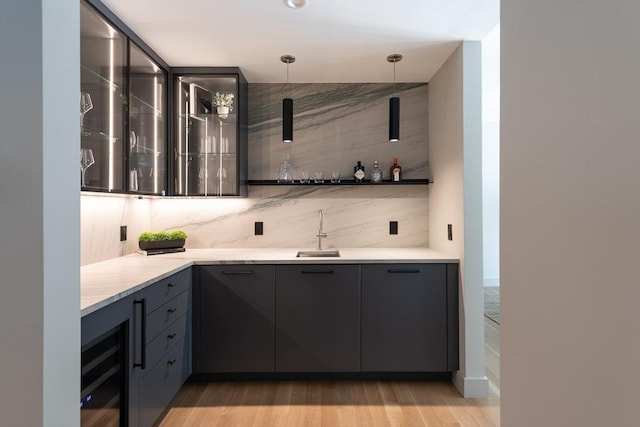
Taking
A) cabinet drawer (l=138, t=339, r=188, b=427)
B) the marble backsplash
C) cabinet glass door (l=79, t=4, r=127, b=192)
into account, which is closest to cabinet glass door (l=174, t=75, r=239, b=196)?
the marble backsplash

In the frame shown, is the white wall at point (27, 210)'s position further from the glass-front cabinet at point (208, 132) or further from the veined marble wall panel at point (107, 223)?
the glass-front cabinet at point (208, 132)

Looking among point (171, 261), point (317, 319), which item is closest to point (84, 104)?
point (171, 261)

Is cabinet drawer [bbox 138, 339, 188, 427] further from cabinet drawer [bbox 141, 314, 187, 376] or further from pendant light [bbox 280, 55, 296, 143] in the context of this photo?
pendant light [bbox 280, 55, 296, 143]

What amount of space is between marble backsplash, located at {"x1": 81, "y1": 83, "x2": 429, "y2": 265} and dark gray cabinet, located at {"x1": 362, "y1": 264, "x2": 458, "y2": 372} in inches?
28.5

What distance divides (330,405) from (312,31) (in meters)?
Answer: 2.38

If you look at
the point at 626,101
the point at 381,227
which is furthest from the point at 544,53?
the point at 381,227

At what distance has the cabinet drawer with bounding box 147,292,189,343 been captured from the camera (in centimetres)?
205

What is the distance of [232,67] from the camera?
122 inches

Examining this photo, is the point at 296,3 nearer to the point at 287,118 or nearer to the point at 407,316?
the point at 287,118

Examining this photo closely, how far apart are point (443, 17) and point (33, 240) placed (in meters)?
2.32

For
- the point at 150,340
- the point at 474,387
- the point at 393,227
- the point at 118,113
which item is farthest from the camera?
the point at 393,227

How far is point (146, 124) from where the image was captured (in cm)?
271

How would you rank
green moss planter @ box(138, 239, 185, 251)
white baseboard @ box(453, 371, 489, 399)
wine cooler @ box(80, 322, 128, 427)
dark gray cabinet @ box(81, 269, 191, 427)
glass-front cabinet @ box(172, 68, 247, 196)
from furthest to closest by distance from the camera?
glass-front cabinet @ box(172, 68, 247, 196), green moss planter @ box(138, 239, 185, 251), white baseboard @ box(453, 371, 489, 399), dark gray cabinet @ box(81, 269, 191, 427), wine cooler @ box(80, 322, 128, 427)

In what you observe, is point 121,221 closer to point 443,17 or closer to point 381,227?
point 381,227
